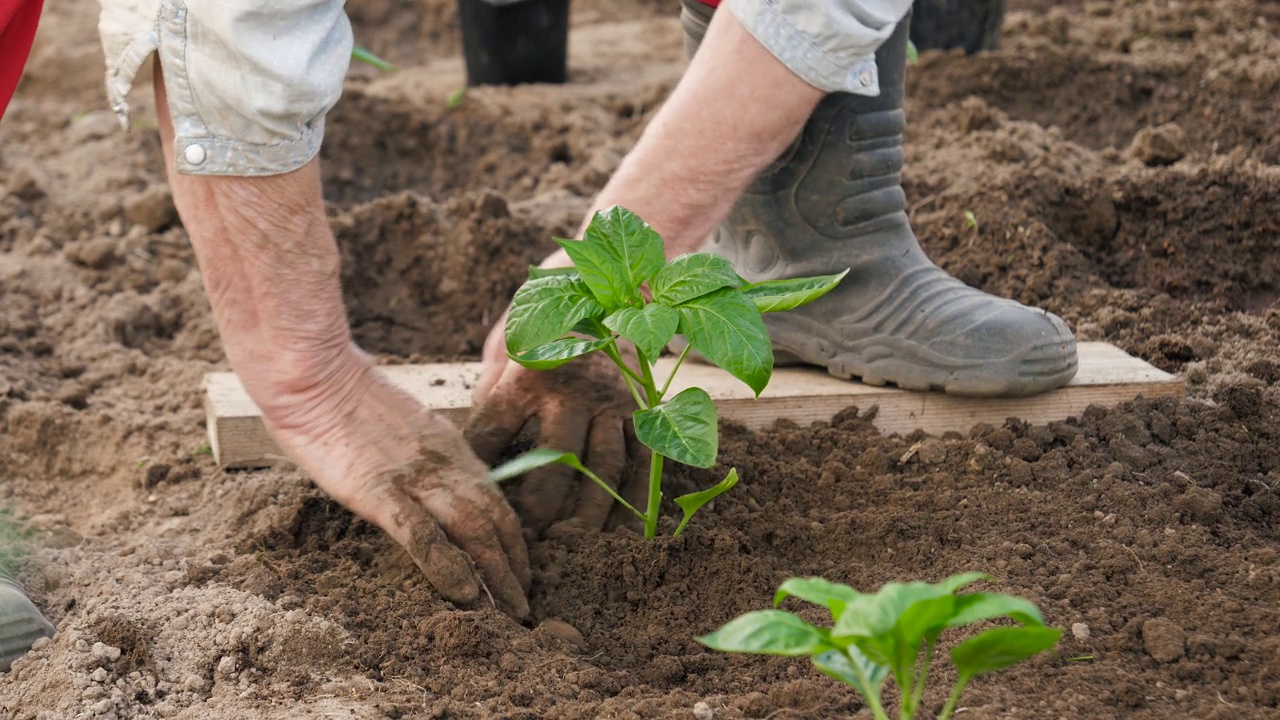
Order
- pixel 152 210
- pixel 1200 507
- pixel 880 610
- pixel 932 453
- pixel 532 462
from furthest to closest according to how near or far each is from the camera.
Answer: pixel 152 210, pixel 932 453, pixel 1200 507, pixel 532 462, pixel 880 610

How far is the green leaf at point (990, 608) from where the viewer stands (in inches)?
45.2

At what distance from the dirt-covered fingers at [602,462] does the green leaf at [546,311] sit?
0.92 feet

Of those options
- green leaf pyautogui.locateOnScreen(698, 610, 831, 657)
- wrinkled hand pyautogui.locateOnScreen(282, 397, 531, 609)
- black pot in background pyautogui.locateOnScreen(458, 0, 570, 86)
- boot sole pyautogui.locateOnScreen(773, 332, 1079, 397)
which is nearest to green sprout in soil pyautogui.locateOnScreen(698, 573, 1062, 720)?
green leaf pyautogui.locateOnScreen(698, 610, 831, 657)

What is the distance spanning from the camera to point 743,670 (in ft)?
5.43

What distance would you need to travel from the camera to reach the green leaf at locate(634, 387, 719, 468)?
1.64m

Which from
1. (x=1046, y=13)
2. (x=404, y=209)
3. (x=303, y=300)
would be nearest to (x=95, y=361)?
(x=404, y=209)

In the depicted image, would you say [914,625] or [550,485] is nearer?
[914,625]

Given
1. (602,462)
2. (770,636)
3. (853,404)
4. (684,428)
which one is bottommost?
(853,404)

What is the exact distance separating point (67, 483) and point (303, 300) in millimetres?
922

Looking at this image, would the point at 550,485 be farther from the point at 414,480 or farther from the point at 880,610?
the point at 880,610

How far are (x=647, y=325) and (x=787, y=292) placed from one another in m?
0.29

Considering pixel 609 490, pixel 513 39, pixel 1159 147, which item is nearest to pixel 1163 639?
pixel 609 490

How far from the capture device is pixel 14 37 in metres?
1.84

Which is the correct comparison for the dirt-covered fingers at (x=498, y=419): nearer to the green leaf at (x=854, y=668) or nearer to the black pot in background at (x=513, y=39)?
the green leaf at (x=854, y=668)
